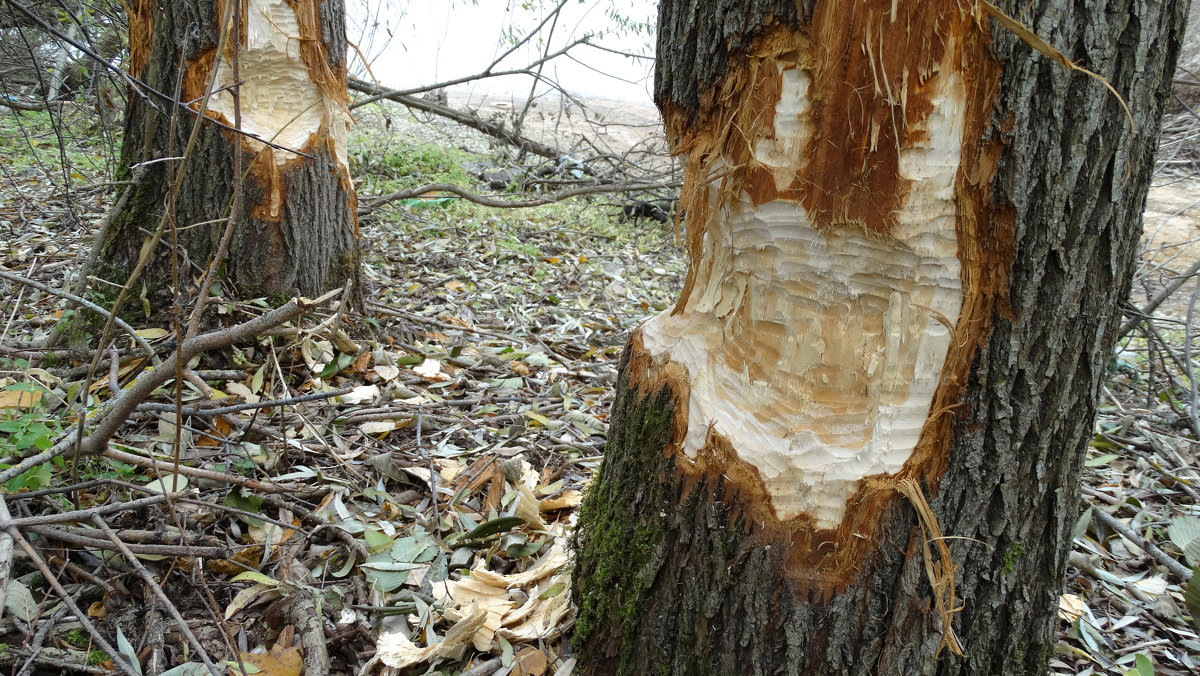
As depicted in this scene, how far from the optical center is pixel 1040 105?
0.98 meters

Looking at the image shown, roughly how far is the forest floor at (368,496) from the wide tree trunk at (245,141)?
0.20m

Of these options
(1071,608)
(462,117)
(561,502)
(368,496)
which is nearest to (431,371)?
(368,496)

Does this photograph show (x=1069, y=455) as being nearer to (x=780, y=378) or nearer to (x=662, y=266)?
(x=780, y=378)

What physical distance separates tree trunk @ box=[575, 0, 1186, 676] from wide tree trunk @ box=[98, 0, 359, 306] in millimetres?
1909

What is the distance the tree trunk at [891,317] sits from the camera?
0.99m

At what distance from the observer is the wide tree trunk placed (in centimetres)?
253

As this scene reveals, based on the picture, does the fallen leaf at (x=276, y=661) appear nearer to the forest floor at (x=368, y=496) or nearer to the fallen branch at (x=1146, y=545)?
the forest floor at (x=368, y=496)

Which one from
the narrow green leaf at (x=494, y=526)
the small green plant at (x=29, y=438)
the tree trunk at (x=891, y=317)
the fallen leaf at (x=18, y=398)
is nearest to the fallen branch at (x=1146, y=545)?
the tree trunk at (x=891, y=317)

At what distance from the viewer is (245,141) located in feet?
8.41

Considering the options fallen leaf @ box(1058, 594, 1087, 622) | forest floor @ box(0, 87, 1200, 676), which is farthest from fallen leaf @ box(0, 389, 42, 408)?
fallen leaf @ box(1058, 594, 1087, 622)

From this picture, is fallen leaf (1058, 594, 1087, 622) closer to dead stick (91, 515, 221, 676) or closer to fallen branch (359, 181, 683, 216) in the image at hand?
dead stick (91, 515, 221, 676)

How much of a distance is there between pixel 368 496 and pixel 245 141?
1436 mm

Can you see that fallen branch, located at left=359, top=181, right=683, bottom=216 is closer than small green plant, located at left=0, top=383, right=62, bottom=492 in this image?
No

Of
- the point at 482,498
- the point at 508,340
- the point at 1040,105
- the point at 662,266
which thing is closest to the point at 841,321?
the point at 1040,105
